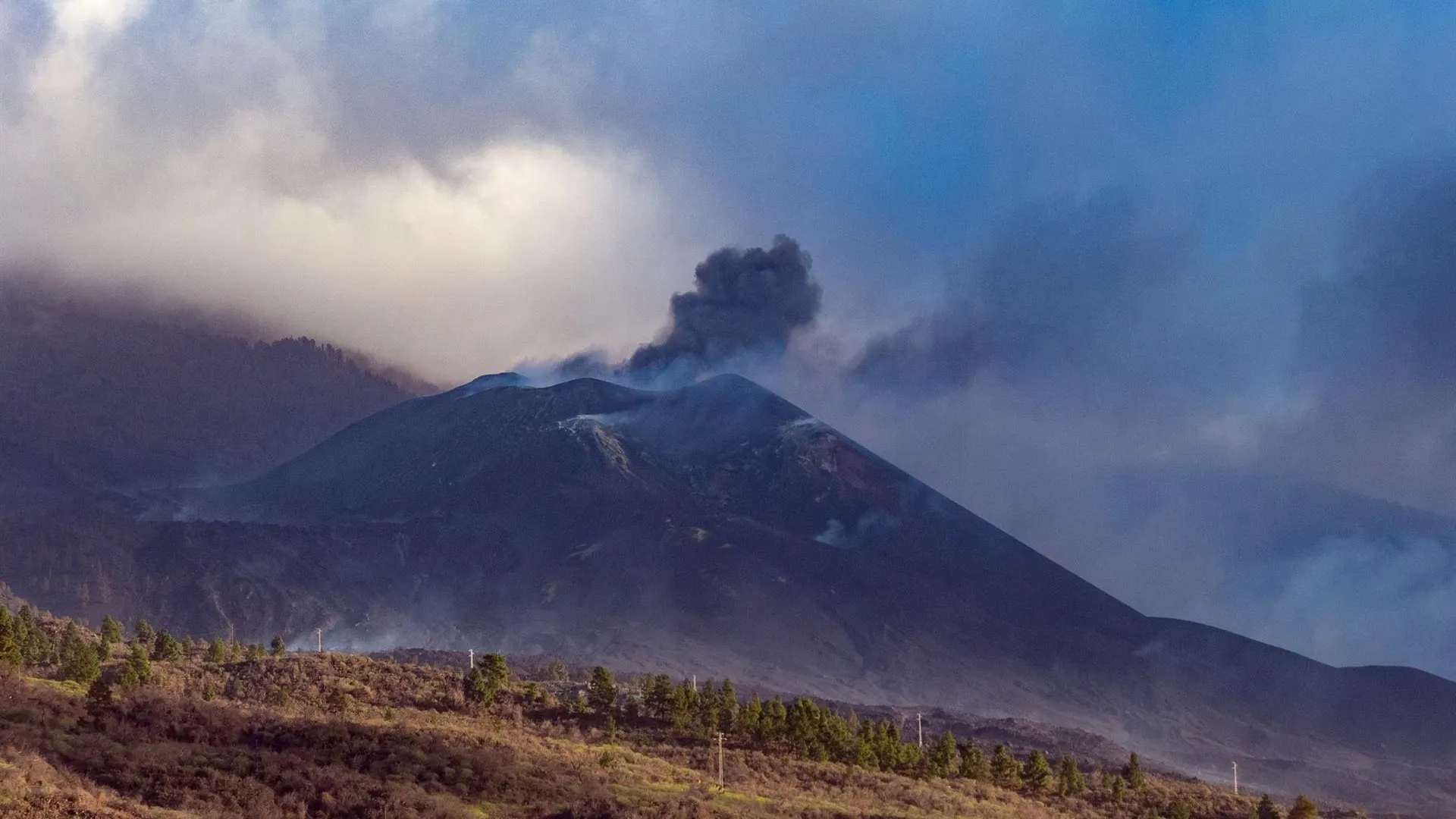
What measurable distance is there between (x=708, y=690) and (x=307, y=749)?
3712 cm

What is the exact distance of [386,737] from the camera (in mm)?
50812

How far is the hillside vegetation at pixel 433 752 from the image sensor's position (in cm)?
4166

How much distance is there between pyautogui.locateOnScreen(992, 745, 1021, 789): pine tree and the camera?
76500mm

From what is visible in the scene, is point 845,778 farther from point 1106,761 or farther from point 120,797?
point 1106,761

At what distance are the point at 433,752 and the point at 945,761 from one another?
34392 mm

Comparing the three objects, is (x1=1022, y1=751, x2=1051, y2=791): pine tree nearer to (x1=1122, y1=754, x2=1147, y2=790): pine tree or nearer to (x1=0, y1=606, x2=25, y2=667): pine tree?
(x1=1122, y1=754, x2=1147, y2=790): pine tree

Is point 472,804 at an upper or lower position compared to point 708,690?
lower

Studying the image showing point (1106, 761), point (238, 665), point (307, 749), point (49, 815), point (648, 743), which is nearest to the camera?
point (49, 815)

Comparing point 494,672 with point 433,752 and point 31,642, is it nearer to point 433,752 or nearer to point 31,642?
point 433,752

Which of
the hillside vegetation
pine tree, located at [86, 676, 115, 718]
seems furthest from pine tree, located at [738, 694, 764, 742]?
pine tree, located at [86, 676, 115, 718]

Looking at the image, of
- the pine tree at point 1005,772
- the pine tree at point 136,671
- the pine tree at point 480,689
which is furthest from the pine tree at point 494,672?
the pine tree at point 1005,772

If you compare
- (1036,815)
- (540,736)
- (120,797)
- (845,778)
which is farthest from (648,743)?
(120,797)

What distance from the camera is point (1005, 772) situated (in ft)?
254

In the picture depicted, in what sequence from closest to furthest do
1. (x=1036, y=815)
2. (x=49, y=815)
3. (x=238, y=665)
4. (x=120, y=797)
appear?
(x=49, y=815) → (x=120, y=797) → (x=1036, y=815) → (x=238, y=665)
